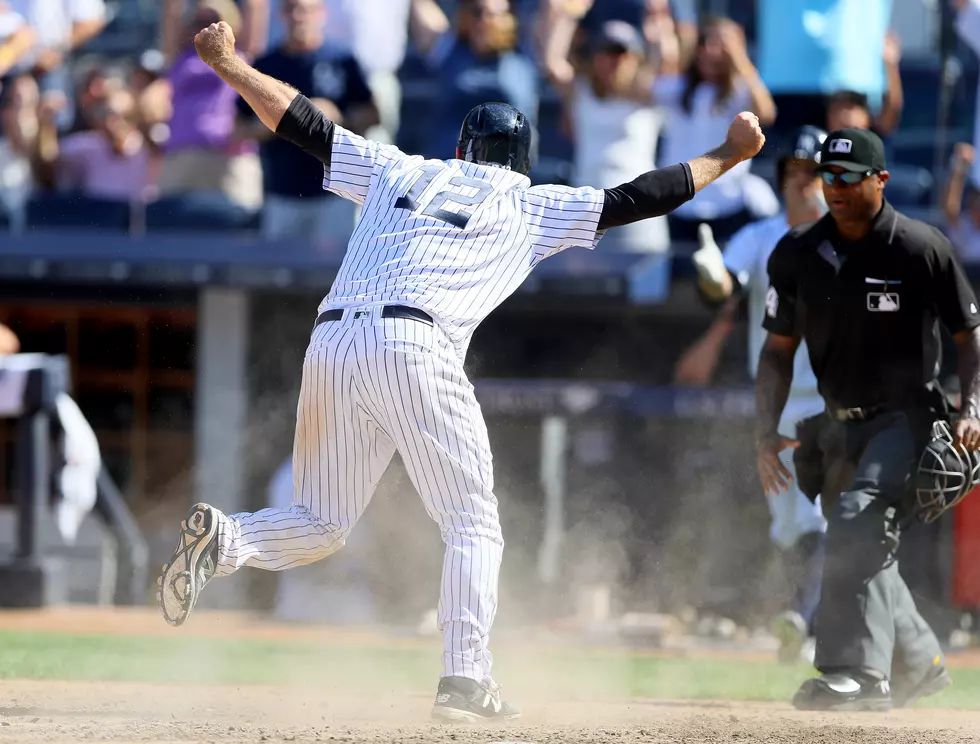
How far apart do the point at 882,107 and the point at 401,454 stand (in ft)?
19.3

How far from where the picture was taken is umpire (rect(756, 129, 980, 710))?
511 cm

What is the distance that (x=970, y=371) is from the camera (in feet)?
17.1

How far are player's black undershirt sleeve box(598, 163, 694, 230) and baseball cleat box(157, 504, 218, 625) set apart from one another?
1.41 metres

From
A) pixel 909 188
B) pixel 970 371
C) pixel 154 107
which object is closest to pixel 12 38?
pixel 154 107

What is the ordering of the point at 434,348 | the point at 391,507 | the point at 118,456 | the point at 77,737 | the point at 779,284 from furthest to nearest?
the point at 118,456 → the point at 391,507 → the point at 779,284 → the point at 434,348 → the point at 77,737

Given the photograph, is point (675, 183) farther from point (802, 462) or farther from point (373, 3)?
point (373, 3)

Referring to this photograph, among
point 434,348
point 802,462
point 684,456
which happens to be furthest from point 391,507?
point 434,348

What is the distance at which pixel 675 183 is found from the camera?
469 cm

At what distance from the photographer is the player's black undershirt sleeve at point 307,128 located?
4.65m

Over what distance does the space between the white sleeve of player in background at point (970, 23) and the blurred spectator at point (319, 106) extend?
3573 millimetres

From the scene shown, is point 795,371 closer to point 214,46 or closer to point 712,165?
point 712,165

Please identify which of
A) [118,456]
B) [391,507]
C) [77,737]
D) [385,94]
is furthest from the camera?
[118,456]

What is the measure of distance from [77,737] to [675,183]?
223 centimetres

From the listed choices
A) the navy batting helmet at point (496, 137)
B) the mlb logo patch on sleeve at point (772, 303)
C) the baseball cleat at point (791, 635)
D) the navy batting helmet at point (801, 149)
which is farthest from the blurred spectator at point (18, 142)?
the navy batting helmet at point (496, 137)
